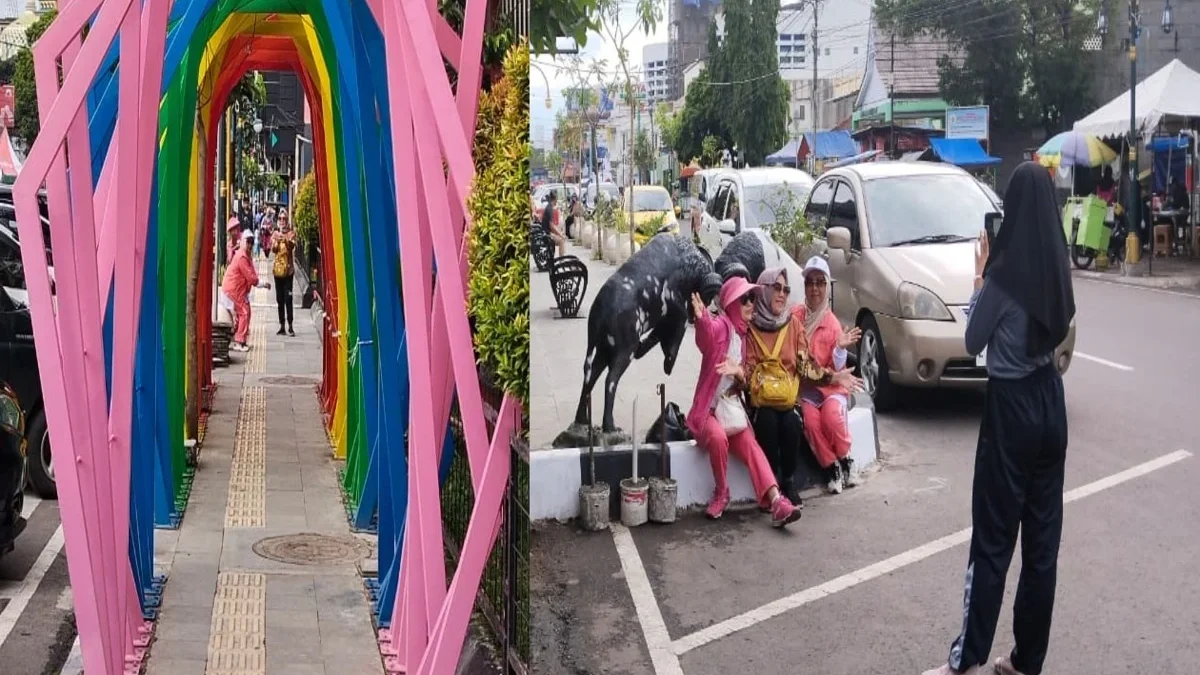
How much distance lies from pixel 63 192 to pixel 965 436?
321 centimetres

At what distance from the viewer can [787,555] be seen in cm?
309

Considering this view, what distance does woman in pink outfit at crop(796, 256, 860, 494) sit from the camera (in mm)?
3047

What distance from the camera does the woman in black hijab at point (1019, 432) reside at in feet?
9.22

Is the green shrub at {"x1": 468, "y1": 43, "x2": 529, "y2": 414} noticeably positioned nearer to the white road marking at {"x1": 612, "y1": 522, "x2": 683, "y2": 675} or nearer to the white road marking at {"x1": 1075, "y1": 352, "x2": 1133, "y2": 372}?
the white road marking at {"x1": 612, "y1": 522, "x2": 683, "y2": 675}

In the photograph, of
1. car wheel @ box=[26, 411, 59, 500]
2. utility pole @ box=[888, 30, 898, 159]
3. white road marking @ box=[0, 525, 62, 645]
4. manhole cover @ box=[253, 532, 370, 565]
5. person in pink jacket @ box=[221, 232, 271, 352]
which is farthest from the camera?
person in pink jacket @ box=[221, 232, 271, 352]

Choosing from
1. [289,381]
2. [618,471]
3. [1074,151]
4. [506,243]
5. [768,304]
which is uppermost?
[1074,151]

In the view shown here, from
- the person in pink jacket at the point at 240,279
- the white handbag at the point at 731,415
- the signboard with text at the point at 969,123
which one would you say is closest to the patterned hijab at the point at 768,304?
the white handbag at the point at 731,415

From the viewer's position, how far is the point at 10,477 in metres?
6.42

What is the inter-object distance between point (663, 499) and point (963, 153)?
1061mm

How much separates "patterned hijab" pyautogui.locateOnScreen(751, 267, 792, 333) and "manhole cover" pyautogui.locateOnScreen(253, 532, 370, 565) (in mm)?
4369

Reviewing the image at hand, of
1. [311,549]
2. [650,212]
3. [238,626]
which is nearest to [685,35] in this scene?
[650,212]

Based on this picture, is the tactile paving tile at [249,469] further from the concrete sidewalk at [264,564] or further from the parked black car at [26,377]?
the parked black car at [26,377]

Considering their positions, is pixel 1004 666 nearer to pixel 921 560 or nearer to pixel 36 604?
pixel 921 560

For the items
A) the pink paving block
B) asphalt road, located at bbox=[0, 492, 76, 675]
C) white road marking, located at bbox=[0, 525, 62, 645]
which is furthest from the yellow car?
white road marking, located at bbox=[0, 525, 62, 645]
